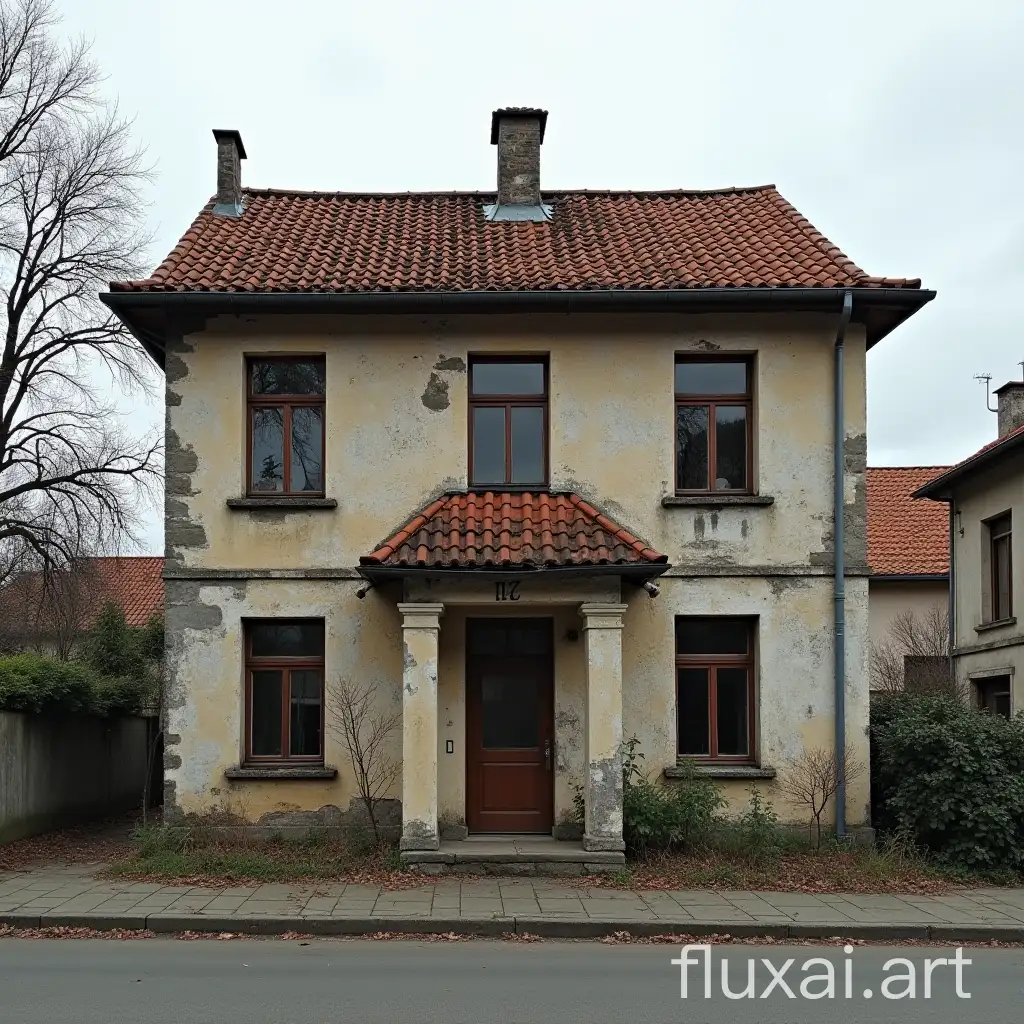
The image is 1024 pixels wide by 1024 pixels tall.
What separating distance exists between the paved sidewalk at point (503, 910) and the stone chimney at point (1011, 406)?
12555 millimetres

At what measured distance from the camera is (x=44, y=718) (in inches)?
643

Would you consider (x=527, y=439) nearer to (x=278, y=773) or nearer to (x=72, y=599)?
(x=278, y=773)

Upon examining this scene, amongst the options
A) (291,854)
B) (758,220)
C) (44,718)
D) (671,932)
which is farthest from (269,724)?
(758,220)

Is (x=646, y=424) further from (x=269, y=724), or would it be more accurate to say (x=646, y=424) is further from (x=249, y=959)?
(x=249, y=959)

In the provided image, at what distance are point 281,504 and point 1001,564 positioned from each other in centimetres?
1303

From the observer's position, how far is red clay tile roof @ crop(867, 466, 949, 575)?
26375 millimetres

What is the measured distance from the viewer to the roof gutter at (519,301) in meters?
14.0

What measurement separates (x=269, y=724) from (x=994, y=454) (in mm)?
12514

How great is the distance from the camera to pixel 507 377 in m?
14.9

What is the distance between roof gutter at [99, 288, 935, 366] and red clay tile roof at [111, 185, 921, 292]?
15cm

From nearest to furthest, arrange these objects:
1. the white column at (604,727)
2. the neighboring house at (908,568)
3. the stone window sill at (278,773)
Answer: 1. the white column at (604,727)
2. the stone window sill at (278,773)
3. the neighboring house at (908,568)

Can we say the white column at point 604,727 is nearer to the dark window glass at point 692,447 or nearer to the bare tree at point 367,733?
the dark window glass at point 692,447

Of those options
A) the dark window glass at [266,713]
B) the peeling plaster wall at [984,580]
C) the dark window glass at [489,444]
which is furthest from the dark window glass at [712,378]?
the peeling plaster wall at [984,580]

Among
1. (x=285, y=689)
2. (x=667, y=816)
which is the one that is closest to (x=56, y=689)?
(x=285, y=689)
